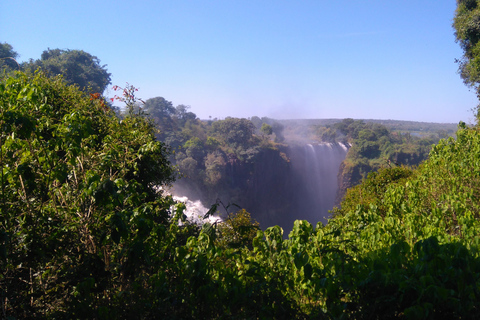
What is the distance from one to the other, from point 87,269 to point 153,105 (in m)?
49.5

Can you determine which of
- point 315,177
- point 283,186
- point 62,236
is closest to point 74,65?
point 283,186

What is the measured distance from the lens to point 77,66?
4022 centimetres

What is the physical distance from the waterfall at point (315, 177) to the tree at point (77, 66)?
28.0m

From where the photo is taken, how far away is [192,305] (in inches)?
76.5

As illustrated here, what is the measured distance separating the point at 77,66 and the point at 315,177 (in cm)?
3628

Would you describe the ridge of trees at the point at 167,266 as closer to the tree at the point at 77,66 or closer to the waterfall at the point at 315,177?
the tree at the point at 77,66

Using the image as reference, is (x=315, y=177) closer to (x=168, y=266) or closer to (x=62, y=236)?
(x=168, y=266)

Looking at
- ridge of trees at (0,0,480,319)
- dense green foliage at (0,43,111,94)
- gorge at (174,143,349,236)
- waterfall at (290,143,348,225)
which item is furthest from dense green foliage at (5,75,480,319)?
waterfall at (290,143,348,225)

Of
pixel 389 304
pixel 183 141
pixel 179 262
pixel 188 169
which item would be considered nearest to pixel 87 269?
pixel 179 262

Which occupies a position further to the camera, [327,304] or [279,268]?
[279,268]

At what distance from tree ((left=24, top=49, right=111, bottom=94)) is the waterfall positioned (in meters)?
28.0

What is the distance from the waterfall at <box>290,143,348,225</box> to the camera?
151ft

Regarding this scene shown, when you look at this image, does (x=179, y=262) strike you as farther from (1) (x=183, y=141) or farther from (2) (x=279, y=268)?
(1) (x=183, y=141)

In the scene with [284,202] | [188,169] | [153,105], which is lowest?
[284,202]
